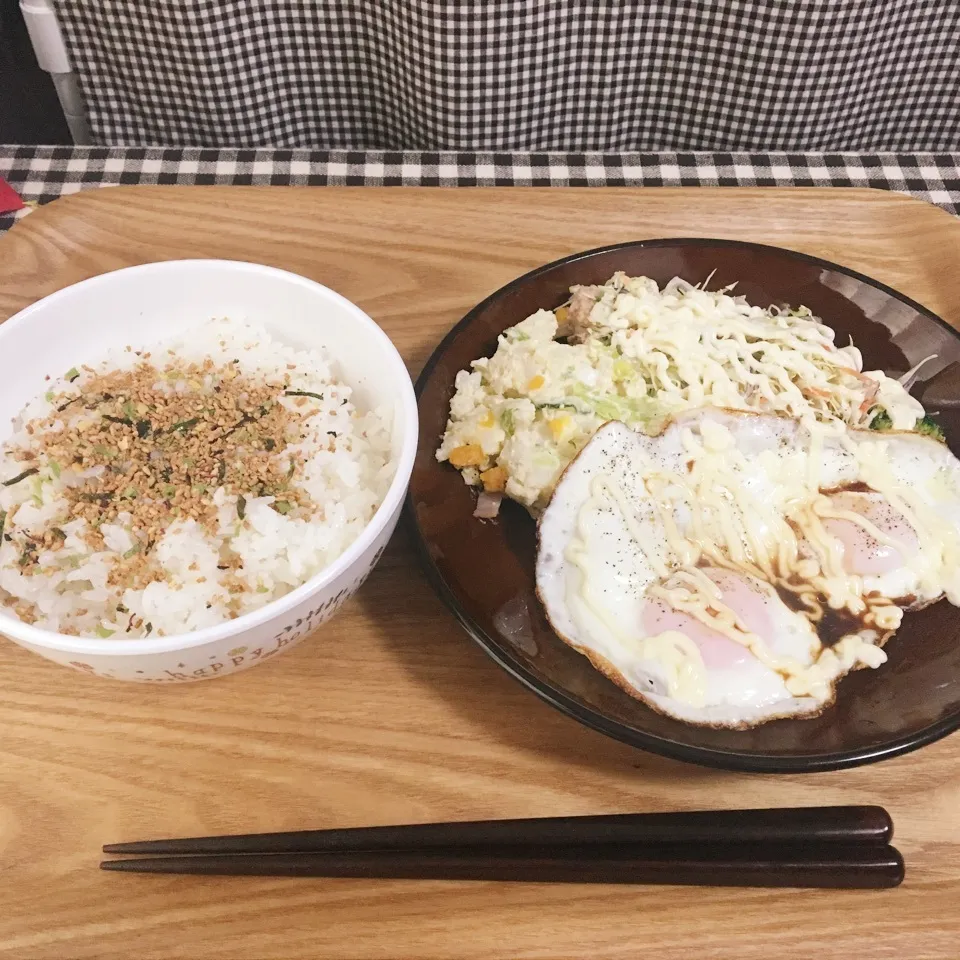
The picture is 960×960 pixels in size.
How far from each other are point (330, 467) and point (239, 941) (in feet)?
2.08

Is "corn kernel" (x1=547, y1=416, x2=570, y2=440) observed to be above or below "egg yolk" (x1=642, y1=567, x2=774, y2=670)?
above

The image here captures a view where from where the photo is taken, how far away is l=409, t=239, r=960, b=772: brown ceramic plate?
112cm

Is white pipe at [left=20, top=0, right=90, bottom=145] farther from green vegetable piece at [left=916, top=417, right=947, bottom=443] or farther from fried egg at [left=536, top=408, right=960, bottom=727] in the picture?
green vegetable piece at [left=916, top=417, right=947, bottom=443]

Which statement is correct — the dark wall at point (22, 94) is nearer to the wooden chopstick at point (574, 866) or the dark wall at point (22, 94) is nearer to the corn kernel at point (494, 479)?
the corn kernel at point (494, 479)

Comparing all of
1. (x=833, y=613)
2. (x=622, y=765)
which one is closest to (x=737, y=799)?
(x=622, y=765)

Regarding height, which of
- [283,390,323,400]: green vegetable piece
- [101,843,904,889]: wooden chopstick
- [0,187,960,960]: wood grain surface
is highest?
[283,390,323,400]: green vegetable piece

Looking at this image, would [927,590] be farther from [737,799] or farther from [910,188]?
[910,188]

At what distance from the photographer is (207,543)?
1171mm

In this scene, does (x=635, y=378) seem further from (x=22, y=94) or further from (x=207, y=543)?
(x=22, y=94)

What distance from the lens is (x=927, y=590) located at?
1.35m

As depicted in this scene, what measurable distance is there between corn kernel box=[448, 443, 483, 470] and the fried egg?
155 millimetres

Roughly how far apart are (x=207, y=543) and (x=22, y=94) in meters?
2.26

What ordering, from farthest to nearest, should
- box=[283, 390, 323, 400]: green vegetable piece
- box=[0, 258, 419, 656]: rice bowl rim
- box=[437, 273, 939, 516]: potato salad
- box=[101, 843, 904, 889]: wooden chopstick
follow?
box=[437, 273, 939, 516]: potato salad
box=[283, 390, 323, 400]: green vegetable piece
box=[101, 843, 904, 889]: wooden chopstick
box=[0, 258, 419, 656]: rice bowl rim

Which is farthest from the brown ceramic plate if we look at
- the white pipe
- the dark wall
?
the dark wall
